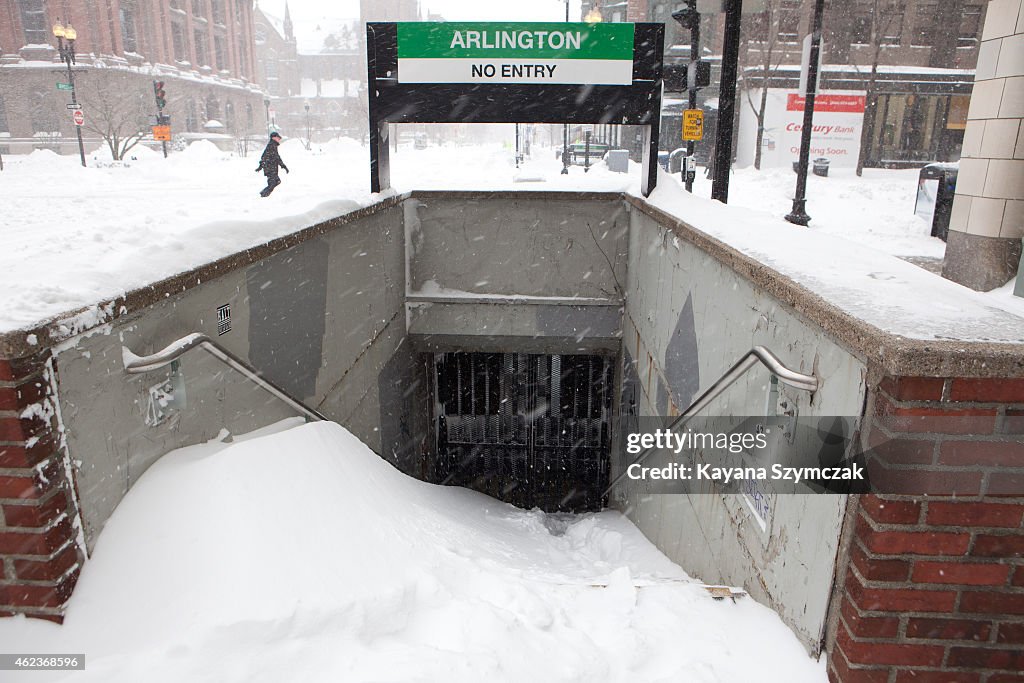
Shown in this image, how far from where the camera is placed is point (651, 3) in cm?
3994

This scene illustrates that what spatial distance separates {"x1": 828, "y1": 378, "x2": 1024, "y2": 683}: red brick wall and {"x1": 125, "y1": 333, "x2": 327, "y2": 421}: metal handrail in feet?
9.28

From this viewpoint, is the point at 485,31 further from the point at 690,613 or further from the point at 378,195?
the point at 690,613

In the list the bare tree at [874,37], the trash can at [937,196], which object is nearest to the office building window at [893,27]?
the bare tree at [874,37]

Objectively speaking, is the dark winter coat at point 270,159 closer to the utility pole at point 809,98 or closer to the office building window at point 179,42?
the utility pole at point 809,98

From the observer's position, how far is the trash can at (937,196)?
14.6m

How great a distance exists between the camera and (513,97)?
825 centimetres

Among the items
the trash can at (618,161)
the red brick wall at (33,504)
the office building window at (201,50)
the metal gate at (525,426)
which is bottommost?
the metal gate at (525,426)

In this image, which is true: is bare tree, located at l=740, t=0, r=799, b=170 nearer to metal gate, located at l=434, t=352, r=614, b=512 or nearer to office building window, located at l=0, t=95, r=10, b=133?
metal gate, located at l=434, t=352, r=614, b=512

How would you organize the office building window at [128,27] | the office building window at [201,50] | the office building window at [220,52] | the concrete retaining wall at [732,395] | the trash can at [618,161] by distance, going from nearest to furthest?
the concrete retaining wall at [732,395], the trash can at [618,161], the office building window at [128,27], the office building window at [201,50], the office building window at [220,52]

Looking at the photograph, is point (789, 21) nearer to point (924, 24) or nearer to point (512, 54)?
point (924, 24)

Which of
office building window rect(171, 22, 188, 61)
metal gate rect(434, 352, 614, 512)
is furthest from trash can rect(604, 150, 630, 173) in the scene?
office building window rect(171, 22, 188, 61)

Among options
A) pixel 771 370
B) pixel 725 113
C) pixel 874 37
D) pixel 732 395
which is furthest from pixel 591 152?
pixel 771 370

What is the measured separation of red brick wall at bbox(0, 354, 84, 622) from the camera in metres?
2.48

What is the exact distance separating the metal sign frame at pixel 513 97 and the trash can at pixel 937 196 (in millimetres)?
9023
